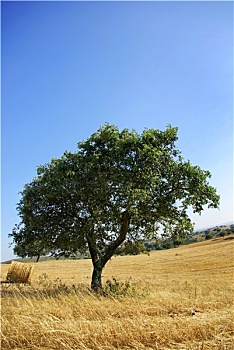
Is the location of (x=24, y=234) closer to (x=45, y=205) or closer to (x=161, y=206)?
(x=45, y=205)

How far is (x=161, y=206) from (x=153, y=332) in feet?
36.6

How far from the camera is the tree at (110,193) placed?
52.9 feet

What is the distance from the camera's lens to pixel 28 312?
8.16 meters

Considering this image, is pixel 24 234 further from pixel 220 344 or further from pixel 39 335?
pixel 220 344

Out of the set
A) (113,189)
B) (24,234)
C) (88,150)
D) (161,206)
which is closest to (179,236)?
(161,206)

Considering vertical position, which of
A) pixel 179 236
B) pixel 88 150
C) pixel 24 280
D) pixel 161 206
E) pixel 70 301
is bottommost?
pixel 24 280

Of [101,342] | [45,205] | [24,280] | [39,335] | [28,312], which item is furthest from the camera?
[24,280]

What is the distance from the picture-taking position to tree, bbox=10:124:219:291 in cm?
1611

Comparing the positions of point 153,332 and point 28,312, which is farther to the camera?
point 28,312

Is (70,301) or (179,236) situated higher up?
(179,236)

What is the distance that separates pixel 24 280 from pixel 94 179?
18629 millimetres

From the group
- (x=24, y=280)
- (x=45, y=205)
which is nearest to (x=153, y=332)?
(x=45, y=205)

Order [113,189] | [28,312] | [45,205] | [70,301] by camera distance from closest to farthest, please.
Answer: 1. [28,312]
2. [70,301]
3. [113,189]
4. [45,205]

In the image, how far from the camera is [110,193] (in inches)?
631
